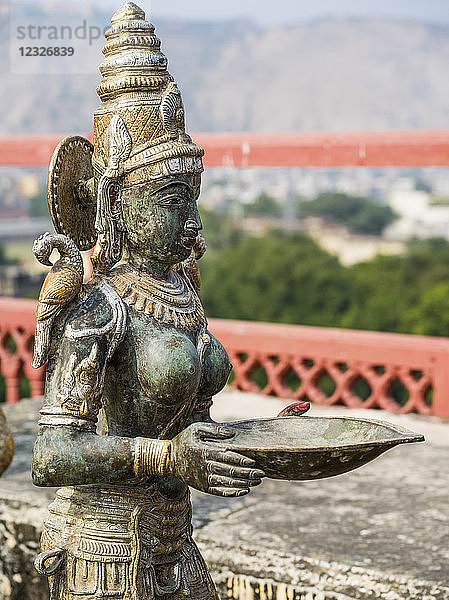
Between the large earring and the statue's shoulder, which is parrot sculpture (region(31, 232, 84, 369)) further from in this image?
the large earring

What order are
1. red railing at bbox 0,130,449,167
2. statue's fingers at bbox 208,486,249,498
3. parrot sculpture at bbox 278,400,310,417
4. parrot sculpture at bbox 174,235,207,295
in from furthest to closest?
red railing at bbox 0,130,449,167, parrot sculpture at bbox 174,235,207,295, parrot sculpture at bbox 278,400,310,417, statue's fingers at bbox 208,486,249,498

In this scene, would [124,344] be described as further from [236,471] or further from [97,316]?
[236,471]

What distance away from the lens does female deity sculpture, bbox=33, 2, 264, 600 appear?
8.64 ft

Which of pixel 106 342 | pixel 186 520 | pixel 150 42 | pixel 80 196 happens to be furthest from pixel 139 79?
pixel 186 520

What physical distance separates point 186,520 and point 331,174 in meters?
182

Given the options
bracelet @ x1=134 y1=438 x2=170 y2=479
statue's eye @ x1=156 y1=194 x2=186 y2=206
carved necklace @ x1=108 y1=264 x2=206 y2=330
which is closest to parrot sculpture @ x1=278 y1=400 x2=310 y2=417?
carved necklace @ x1=108 y1=264 x2=206 y2=330

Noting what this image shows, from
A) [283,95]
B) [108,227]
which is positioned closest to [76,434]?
[108,227]

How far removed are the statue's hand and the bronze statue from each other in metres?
0.03

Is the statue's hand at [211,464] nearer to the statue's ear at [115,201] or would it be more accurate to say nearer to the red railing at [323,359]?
the statue's ear at [115,201]

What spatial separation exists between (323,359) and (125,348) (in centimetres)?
391

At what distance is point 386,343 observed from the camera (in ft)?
20.6

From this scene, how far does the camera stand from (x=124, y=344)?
2738mm

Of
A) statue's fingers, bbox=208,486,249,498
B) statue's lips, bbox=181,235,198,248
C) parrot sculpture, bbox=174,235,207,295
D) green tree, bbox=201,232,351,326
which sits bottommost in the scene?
green tree, bbox=201,232,351,326

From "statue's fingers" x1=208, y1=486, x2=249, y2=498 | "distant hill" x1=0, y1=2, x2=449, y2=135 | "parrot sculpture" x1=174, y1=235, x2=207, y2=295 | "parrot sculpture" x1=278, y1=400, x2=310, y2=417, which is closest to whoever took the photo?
"statue's fingers" x1=208, y1=486, x2=249, y2=498
